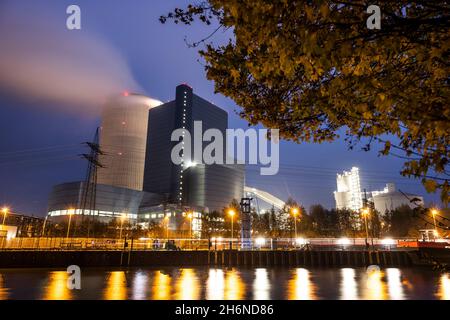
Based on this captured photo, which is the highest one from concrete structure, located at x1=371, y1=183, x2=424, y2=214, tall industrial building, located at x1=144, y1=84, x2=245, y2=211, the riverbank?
tall industrial building, located at x1=144, y1=84, x2=245, y2=211

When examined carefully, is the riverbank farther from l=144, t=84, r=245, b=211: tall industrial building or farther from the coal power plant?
l=144, t=84, r=245, b=211: tall industrial building

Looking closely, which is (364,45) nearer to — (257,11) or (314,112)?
(257,11)

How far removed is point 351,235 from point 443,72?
8891 centimetres

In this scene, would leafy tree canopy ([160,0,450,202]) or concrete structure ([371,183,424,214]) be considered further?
concrete structure ([371,183,424,214])

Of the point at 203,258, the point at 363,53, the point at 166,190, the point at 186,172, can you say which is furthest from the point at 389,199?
the point at 363,53

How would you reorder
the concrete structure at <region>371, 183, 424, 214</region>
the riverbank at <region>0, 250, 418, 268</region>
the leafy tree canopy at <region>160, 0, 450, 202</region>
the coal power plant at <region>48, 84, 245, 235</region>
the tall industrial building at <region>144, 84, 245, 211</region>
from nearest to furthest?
1. the leafy tree canopy at <region>160, 0, 450, 202</region>
2. the riverbank at <region>0, 250, 418, 268</region>
3. the coal power plant at <region>48, 84, 245, 235</region>
4. the concrete structure at <region>371, 183, 424, 214</region>
5. the tall industrial building at <region>144, 84, 245, 211</region>

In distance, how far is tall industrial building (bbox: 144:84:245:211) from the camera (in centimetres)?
15662

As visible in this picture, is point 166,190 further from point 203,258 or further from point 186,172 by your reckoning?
point 203,258

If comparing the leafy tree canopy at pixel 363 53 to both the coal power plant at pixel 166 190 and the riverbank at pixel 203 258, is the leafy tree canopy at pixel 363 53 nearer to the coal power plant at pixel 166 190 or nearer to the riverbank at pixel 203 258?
the riverbank at pixel 203 258

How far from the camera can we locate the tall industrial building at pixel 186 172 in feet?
514

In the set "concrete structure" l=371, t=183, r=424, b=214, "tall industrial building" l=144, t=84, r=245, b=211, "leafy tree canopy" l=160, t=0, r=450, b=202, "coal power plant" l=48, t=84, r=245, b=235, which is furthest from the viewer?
"tall industrial building" l=144, t=84, r=245, b=211

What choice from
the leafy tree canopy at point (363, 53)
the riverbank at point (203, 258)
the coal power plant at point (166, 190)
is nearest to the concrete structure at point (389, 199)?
the coal power plant at point (166, 190)

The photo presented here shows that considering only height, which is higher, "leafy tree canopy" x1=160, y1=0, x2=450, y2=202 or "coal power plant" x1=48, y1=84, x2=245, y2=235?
"coal power plant" x1=48, y1=84, x2=245, y2=235

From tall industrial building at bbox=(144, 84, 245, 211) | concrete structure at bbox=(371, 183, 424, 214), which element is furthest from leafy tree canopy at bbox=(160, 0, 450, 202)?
concrete structure at bbox=(371, 183, 424, 214)
